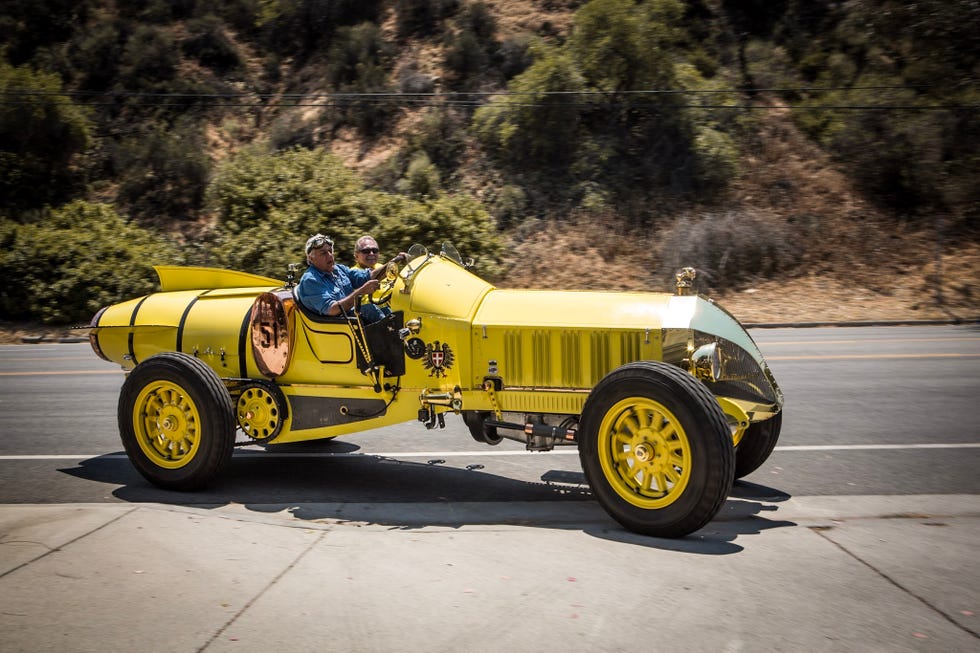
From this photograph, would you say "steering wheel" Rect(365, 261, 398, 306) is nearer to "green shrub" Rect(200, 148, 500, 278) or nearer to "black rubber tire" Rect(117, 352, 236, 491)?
"black rubber tire" Rect(117, 352, 236, 491)

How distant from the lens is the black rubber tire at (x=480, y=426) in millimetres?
6527

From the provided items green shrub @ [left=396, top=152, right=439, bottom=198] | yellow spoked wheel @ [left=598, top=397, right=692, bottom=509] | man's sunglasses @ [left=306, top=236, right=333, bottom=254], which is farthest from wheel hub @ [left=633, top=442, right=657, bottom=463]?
green shrub @ [left=396, top=152, right=439, bottom=198]

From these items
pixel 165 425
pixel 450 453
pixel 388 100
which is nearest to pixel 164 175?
pixel 388 100

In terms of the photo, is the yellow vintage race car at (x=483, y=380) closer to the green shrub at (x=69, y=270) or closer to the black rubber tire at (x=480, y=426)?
the black rubber tire at (x=480, y=426)

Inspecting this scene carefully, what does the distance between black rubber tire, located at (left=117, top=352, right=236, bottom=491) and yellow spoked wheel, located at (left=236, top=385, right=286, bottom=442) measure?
299 mm

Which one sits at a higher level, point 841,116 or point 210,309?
point 841,116

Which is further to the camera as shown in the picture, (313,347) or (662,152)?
(662,152)

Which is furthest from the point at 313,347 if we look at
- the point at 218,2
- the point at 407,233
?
the point at 218,2

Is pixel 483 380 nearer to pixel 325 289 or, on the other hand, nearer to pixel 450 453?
pixel 325 289

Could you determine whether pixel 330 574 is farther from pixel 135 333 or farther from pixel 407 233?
pixel 407 233

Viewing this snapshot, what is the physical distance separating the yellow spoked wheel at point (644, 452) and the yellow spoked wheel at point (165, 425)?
9.74ft

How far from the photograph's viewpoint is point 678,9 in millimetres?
28188

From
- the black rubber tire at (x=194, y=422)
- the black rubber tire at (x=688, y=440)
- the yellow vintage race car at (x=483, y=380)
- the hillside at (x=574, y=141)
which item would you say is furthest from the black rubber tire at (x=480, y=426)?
the hillside at (x=574, y=141)

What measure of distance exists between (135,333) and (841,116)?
25342 mm
